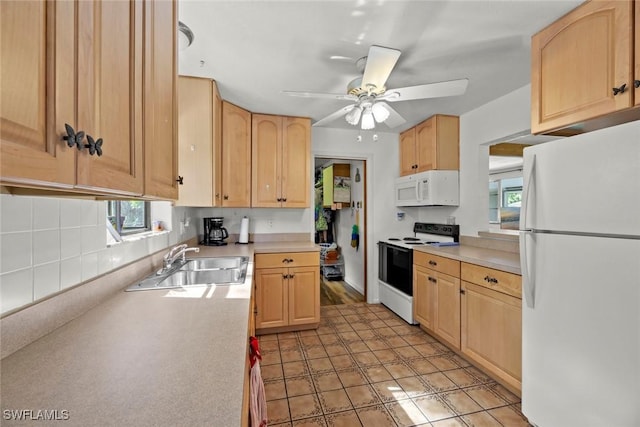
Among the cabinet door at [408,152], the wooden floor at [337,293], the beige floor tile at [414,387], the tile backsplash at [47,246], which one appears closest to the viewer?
the tile backsplash at [47,246]

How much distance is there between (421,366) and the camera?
87.6 inches

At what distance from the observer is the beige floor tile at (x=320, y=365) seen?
2178 mm

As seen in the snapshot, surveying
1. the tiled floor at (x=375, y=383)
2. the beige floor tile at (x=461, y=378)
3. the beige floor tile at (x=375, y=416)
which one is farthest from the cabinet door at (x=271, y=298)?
the beige floor tile at (x=461, y=378)

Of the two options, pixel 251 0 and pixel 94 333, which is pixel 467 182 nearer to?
pixel 251 0

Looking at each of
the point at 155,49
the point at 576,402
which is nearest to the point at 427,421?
the point at 576,402

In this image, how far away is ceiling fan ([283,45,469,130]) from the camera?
1.66m

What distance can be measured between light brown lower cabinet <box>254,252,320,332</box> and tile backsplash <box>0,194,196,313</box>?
62.5 inches

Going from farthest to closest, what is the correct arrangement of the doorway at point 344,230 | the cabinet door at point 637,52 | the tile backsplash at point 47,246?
the doorway at point 344,230 → the cabinet door at point 637,52 → the tile backsplash at point 47,246

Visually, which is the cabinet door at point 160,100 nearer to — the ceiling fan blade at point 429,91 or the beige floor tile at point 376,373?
the ceiling fan blade at point 429,91

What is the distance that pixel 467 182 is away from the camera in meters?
3.06

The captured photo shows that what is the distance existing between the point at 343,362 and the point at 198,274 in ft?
4.37

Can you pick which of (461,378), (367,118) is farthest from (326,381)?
(367,118)

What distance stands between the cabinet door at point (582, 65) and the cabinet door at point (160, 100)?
75.2 inches

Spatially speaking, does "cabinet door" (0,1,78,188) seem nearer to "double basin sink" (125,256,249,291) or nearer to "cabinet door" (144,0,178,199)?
"cabinet door" (144,0,178,199)
